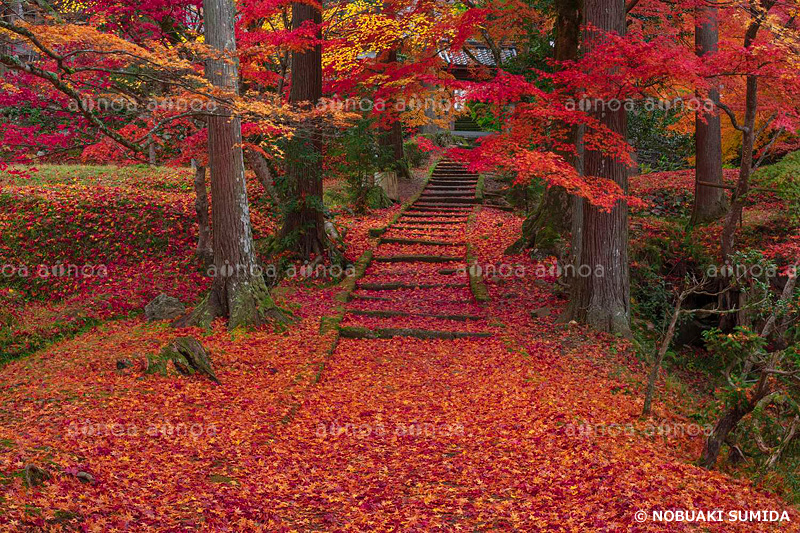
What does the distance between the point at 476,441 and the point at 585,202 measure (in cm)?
512

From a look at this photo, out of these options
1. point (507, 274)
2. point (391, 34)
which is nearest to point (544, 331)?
point (507, 274)

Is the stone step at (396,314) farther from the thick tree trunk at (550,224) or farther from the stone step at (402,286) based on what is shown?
the thick tree trunk at (550,224)

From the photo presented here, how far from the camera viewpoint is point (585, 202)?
10.1 meters

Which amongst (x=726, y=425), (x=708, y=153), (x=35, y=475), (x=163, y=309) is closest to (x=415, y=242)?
(x=163, y=309)

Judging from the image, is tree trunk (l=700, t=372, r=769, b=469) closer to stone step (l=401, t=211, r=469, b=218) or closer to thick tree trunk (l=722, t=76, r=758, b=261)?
thick tree trunk (l=722, t=76, r=758, b=261)

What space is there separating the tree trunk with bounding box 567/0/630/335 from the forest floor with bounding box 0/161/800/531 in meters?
0.45

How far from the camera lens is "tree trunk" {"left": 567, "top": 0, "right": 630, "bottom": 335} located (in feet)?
31.7

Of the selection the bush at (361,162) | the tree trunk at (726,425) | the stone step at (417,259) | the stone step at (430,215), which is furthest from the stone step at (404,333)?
the stone step at (430,215)

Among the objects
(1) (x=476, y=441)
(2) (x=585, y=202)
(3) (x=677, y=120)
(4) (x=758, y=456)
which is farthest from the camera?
(3) (x=677, y=120)

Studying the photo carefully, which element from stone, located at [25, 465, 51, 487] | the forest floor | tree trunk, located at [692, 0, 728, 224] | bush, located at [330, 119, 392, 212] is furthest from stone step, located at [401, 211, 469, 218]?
stone, located at [25, 465, 51, 487]

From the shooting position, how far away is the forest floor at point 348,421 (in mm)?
4902

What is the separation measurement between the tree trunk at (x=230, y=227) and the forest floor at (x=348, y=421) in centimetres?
53

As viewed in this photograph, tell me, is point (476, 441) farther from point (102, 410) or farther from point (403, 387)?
point (102, 410)

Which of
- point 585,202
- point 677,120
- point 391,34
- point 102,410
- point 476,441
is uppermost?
point 391,34
